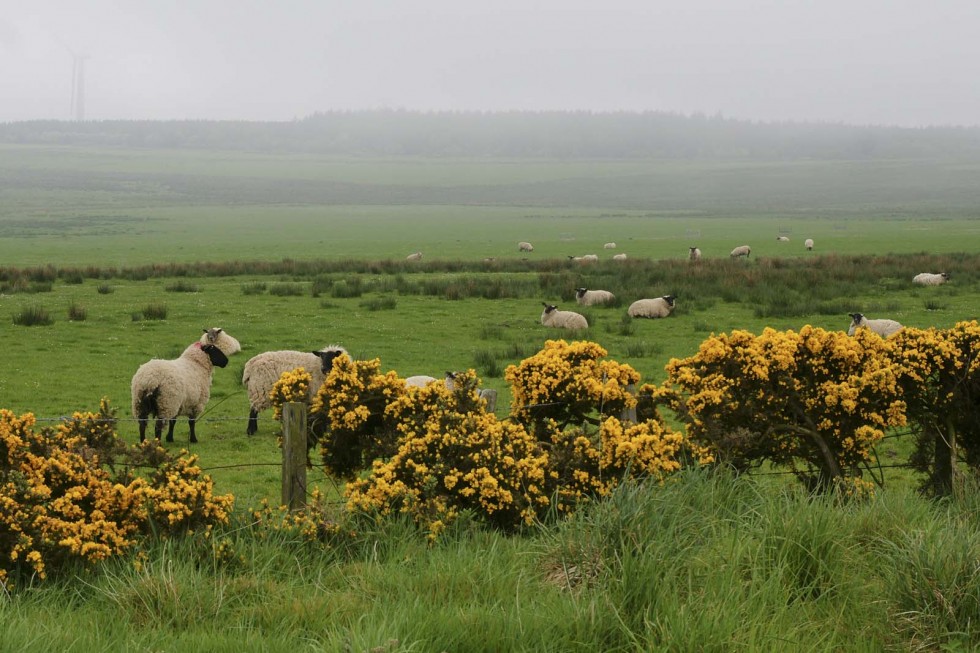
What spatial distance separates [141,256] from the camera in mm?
69500

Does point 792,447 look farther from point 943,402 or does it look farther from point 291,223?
point 291,223

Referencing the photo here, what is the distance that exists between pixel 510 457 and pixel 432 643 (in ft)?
8.72

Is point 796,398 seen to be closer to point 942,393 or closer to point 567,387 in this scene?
point 942,393

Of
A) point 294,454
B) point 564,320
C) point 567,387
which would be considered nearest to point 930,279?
point 564,320

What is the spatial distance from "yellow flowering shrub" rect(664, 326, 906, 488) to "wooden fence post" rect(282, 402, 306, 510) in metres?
3.51

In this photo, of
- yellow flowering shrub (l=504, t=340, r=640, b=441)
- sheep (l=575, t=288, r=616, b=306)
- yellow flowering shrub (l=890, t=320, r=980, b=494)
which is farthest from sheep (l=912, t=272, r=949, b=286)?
yellow flowering shrub (l=504, t=340, r=640, b=441)

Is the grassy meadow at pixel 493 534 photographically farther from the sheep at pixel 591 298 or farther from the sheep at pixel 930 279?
the sheep at pixel 930 279

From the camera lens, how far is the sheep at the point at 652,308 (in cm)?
2789

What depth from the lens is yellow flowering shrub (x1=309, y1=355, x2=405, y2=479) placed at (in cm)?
845

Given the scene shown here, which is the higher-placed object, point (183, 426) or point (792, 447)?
point (792, 447)

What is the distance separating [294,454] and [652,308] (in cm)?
2146

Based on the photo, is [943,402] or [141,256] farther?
[141,256]

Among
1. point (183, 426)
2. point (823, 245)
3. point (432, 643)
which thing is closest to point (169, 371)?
point (183, 426)

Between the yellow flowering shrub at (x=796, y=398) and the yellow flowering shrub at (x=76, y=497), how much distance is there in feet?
14.9
